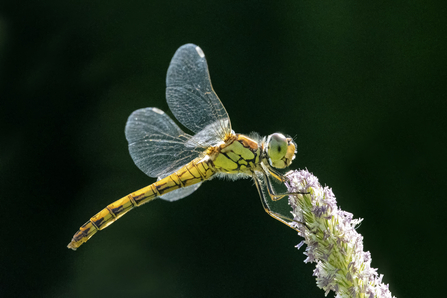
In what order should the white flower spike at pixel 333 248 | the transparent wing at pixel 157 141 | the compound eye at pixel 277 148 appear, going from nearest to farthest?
1. the white flower spike at pixel 333 248
2. the compound eye at pixel 277 148
3. the transparent wing at pixel 157 141

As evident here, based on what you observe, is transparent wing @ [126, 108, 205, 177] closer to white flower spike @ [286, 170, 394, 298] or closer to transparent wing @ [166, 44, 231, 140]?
transparent wing @ [166, 44, 231, 140]

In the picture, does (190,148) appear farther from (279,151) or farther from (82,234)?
(82,234)

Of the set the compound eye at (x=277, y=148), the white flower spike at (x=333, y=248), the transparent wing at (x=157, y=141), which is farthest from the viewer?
the transparent wing at (x=157, y=141)

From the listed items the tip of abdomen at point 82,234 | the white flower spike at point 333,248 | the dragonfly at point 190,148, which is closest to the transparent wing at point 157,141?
the dragonfly at point 190,148

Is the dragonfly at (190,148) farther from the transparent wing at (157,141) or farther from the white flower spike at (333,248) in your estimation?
the white flower spike at (333,248)

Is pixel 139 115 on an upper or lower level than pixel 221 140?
upper

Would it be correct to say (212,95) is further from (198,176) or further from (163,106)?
(163,106)

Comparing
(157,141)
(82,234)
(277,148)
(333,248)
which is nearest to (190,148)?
(157,141)

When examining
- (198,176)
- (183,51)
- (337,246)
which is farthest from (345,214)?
(183,51)
